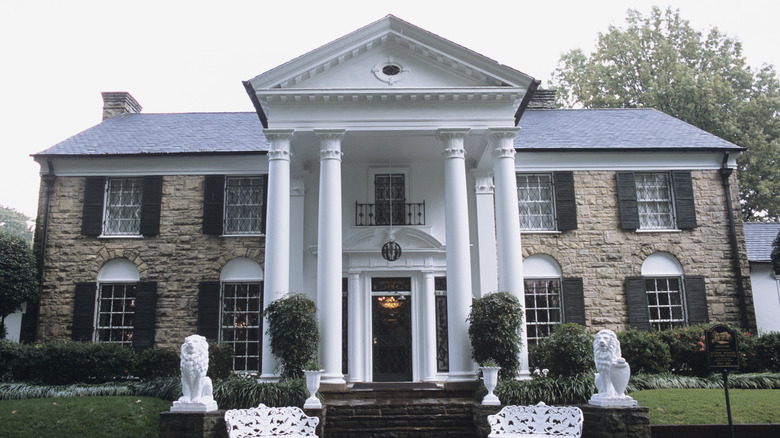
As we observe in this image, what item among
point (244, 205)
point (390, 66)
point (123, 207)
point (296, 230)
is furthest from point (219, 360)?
point (390, 66)

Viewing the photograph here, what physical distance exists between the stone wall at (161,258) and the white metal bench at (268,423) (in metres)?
7.05

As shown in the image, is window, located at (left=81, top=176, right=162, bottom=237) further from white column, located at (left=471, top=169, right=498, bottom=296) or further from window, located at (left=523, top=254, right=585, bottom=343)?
window, located at (left=523, top=254, right=585, bottom=343)

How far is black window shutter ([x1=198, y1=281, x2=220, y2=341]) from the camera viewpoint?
1502 centimetres

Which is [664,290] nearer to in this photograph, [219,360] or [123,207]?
[219,360]

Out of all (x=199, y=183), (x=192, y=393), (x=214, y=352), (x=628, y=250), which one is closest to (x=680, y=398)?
(x=628, y=250)

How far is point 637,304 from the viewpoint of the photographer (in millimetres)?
15242

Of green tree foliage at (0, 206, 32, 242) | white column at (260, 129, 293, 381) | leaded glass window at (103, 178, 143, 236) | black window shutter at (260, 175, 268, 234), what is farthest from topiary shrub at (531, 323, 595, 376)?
green tree foliage at (0, 206, 32, 242)

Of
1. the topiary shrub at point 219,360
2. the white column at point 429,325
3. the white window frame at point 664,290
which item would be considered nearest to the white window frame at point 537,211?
the white window frame at point 664,290

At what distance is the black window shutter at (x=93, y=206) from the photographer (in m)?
15.6

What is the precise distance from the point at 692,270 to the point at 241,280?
12.3 metres

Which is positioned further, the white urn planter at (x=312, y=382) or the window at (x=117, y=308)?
the window at (x=117, y=308)

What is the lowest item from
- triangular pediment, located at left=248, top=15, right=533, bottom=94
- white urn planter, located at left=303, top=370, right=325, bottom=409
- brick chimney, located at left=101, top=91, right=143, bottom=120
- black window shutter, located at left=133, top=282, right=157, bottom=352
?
white urn planter, located at left=303, top=370, right=325, bottom=409

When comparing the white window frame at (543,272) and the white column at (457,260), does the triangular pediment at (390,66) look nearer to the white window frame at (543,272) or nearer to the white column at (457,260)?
the white column at (457,260)

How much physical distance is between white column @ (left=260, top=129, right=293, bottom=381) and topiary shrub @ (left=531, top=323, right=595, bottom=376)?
18.2 ft
